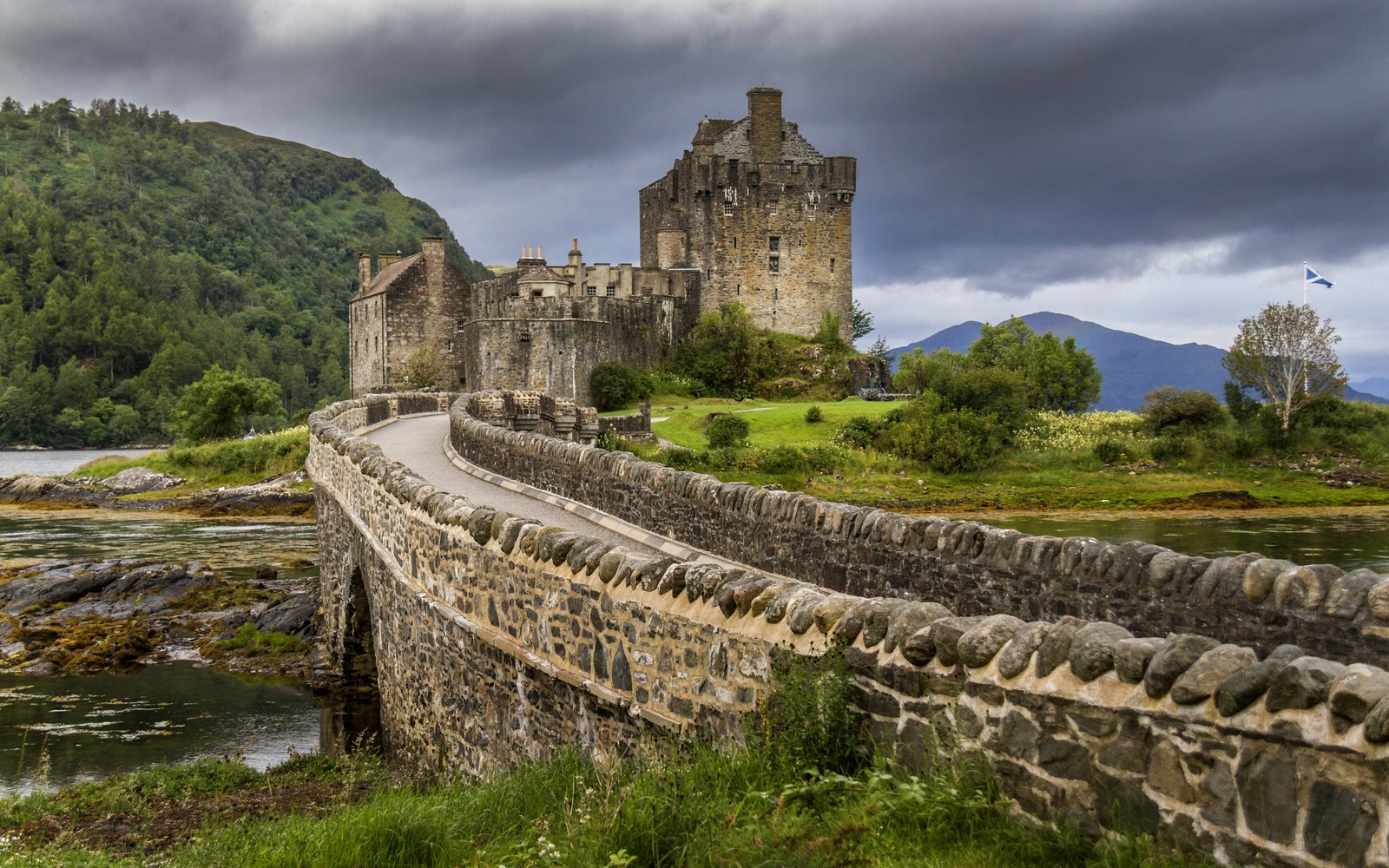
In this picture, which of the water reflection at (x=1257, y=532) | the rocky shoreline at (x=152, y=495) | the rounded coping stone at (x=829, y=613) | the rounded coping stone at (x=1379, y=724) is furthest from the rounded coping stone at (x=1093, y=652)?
the rocky shoreline at (x=152, y=495)

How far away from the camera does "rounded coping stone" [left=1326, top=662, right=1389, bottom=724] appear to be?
3.46m

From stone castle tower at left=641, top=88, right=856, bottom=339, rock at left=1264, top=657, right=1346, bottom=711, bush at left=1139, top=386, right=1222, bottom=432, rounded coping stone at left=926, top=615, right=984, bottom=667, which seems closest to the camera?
rock at left=1264, top=657, right=1346, bottom=711

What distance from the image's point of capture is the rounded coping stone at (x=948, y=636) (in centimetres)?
477

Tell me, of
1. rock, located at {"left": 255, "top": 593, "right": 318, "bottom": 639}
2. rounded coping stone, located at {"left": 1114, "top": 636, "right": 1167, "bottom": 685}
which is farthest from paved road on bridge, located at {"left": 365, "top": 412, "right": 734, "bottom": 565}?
rounded coping stone, located at {"left": 1114, "top": 636, "right": 1167, "bottom": 685}

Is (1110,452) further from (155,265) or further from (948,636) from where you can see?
(155,265)

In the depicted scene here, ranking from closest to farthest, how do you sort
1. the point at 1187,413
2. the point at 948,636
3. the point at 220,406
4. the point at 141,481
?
the point at 948,636, the point at 1187,413, the point at 141,481, the point at 220,406

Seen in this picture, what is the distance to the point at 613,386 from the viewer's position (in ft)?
157

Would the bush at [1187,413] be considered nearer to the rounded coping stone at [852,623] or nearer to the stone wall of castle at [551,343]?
the stone wall of castle at [551,343]

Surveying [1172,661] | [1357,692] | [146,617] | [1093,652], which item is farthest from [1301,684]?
[146,617]

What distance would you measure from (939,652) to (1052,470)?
3693 cm

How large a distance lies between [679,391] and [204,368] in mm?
73729

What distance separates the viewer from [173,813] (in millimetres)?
9672

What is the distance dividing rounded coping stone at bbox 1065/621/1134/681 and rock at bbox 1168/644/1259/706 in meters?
0.31

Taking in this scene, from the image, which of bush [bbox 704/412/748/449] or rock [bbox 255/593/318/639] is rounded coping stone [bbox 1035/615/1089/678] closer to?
rock [bbox 255/593/318/639]
